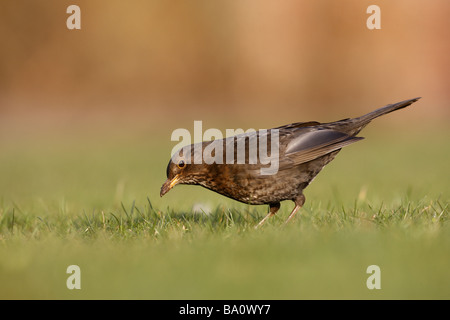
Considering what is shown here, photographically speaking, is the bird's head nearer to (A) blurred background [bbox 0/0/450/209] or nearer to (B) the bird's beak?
(B) the bird's beak

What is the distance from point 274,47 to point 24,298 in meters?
16.3

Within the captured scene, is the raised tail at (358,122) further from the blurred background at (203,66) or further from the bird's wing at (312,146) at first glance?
the blurred background at (203,66)

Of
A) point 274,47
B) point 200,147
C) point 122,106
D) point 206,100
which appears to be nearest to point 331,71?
point 274,47

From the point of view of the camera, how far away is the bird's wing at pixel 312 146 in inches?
218

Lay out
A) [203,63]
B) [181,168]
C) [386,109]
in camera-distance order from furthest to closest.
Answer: [203,63] → [386,109] → [181,168]

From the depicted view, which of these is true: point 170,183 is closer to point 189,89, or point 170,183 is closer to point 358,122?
point 358,122

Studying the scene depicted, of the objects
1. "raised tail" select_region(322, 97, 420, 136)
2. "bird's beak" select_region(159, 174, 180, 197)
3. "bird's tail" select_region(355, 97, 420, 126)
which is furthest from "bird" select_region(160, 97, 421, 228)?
"bird's tail" select_region(355, 97, 420, 126)

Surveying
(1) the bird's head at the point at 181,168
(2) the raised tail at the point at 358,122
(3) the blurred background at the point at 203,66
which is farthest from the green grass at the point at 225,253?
(3) the blurred background at the point at 203,66

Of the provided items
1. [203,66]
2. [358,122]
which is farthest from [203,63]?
[358,122]

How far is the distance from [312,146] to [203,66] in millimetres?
14741

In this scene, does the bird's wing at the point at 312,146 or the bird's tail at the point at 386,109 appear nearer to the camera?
the bird's wing at the point at 312,146

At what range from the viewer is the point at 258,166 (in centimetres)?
548

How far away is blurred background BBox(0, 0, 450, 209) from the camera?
59.8 ft

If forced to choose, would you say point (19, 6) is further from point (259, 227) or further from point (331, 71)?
point (259, 227)
